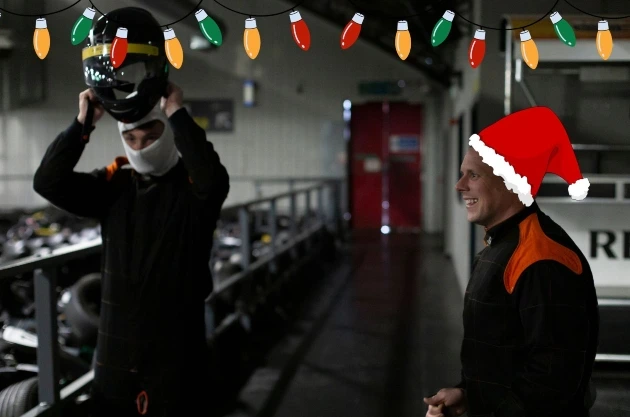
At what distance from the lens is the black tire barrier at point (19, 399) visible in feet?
8.63

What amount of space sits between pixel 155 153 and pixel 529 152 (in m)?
1.28

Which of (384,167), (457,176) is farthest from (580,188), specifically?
(384,167)

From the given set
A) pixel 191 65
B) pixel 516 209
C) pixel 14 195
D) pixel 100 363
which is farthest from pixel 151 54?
pixel 14 195

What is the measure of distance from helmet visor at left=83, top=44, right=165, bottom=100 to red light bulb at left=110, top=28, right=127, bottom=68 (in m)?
0.02

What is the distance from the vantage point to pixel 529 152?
4.95 feet

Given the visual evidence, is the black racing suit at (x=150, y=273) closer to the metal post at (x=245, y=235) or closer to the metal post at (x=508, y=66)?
the metal post at (x=508, y=66)

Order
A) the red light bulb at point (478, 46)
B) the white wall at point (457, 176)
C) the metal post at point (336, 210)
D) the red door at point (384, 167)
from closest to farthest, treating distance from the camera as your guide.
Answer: the red light bulb at point (478, 46)
the white wall at point (457, 176)
the metal post at point (336, 210)
the red door at point (384, 167)

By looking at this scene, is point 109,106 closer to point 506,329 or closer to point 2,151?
point 506,329

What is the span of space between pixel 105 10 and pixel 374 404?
7.82 feet

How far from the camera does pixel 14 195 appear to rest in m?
12.8

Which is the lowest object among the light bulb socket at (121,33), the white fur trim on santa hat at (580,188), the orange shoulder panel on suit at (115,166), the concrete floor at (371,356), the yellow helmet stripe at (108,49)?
the concrete floor at (371,356)

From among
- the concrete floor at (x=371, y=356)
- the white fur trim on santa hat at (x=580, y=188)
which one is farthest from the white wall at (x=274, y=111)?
the white fur trim on santa hat at (x=580, y=188)

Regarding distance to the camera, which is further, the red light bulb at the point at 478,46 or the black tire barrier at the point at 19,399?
the black tire barrier at the point at 19,399

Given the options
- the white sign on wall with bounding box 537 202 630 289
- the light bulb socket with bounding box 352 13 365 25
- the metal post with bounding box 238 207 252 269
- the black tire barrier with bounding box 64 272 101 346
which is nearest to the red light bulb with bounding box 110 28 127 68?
the light bulb socket with bounding box 352 13 365 25
